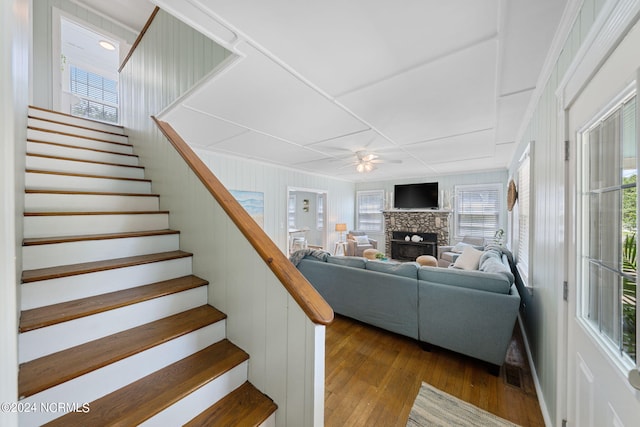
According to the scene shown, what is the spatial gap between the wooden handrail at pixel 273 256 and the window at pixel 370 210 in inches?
262

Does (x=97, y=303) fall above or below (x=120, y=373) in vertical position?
above

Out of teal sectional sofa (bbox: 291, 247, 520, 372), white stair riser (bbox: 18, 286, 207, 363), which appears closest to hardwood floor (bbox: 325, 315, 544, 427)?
teal sectional sofa (bbox: 291, 247, 520, 372)

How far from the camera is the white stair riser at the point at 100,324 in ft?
3.40

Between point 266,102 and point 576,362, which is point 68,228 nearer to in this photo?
point 266,102

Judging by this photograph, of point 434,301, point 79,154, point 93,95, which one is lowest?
point 434,301

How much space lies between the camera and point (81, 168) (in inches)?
84.0

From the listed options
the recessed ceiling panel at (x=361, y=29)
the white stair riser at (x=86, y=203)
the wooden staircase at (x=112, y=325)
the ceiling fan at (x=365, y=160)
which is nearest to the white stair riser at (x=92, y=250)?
the wooden staircase at (x=112, y=325)

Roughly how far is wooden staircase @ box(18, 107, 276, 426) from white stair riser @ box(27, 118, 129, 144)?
0.55m

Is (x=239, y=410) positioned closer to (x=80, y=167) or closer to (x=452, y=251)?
(x=80, y=167)

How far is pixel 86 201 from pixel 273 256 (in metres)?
1.78

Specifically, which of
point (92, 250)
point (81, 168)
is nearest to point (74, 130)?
point (81, 168)

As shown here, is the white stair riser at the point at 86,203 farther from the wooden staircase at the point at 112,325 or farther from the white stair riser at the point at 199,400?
the white stair riser at the point at 199,400

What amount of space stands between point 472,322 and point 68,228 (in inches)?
132

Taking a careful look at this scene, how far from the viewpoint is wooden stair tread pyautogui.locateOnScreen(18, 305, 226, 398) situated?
3.05 ft
